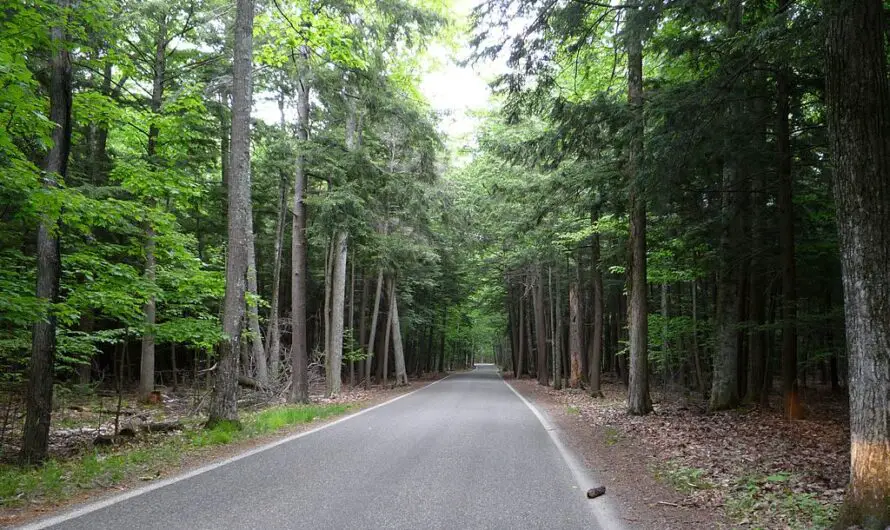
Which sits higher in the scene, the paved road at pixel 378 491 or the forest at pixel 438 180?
the forest at pixel 438 180

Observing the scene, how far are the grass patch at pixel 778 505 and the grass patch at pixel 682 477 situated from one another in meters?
0.40

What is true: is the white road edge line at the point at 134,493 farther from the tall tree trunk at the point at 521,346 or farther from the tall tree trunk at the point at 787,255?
the tall tree trunk at the point at 521,346

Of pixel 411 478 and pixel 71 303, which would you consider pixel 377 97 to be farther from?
pixel 411 478

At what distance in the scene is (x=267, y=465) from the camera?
21.8 ft

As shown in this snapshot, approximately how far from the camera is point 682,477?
21.0 ft

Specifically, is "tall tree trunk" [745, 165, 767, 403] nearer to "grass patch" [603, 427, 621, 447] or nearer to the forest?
the forest

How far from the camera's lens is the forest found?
5.73 m

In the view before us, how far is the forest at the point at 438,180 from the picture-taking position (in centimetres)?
573

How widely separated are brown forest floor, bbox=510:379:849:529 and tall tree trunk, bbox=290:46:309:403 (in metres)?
7.67

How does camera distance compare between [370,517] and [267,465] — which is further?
[267,465]

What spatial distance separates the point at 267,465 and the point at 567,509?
380 centimetres

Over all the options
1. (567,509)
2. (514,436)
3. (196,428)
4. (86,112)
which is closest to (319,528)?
(567,509)

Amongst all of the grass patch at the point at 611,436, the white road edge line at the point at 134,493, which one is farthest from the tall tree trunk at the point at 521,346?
the white road edge line at the point at 134,493

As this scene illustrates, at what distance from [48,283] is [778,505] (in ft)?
30.5
